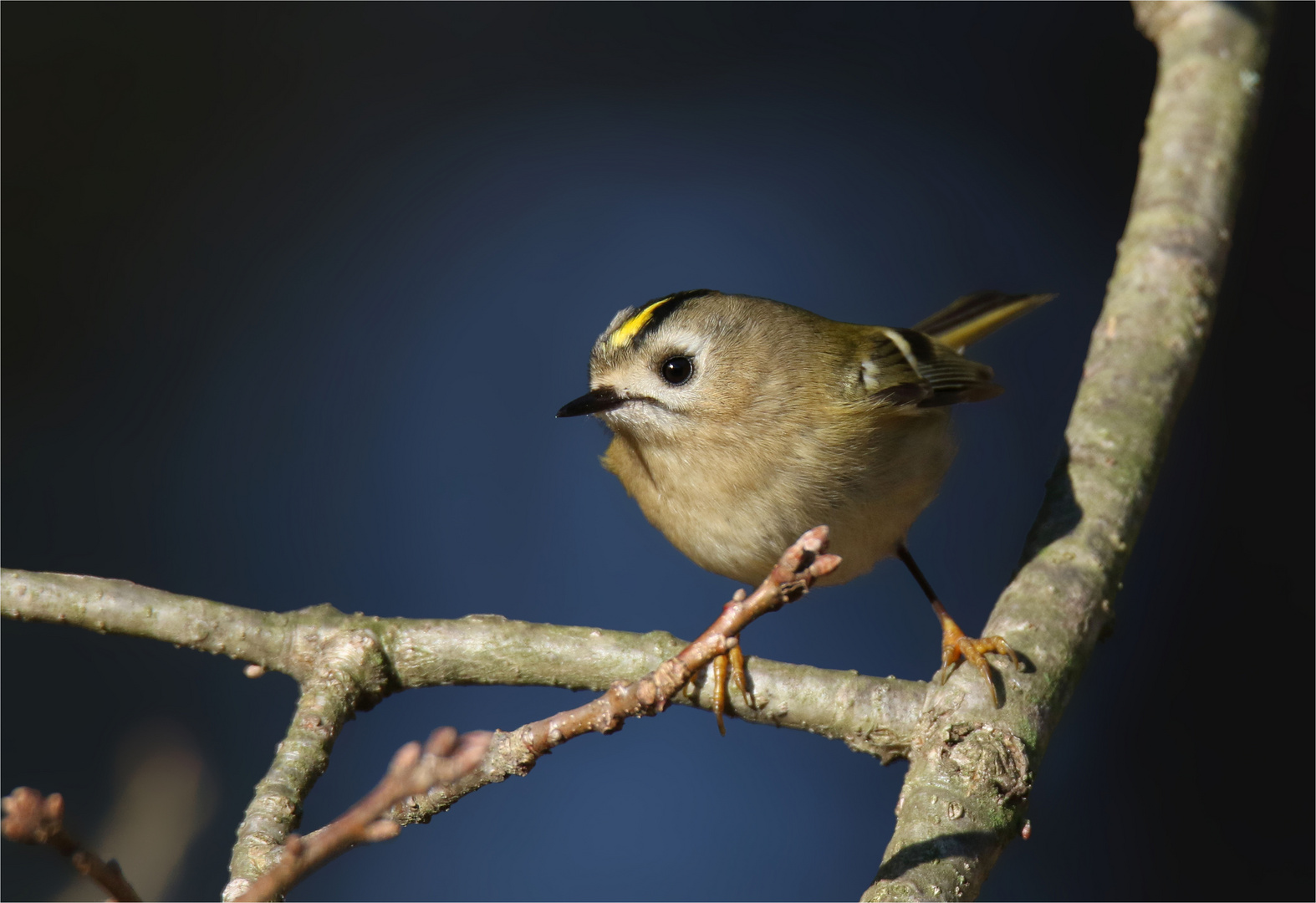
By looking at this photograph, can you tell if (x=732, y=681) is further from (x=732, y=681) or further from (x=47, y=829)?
(x=47, y=829)

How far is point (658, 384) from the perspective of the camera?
1.62m

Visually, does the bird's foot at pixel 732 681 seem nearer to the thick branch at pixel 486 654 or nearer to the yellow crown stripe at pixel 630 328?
the thick branch at pixel 486 654

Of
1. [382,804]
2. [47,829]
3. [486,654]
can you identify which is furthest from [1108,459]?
[47,829]

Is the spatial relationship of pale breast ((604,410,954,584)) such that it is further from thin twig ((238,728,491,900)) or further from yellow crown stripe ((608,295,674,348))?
thin twig ((238,728,491,900))

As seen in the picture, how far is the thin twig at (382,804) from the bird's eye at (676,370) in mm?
1019

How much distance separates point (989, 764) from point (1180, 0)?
1.87 meters

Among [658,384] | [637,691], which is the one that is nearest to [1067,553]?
[658,384]

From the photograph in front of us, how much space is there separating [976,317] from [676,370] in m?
0.97

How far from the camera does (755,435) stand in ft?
5.23

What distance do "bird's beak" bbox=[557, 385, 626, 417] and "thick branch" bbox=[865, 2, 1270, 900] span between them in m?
0.65

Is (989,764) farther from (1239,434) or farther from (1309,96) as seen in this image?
(1309,96)

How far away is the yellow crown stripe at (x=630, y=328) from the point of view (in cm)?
164

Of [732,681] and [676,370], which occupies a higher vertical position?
[676,370]

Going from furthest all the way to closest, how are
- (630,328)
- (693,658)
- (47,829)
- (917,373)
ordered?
(917,373)
(630,328)
(693,658)
(47,829)
